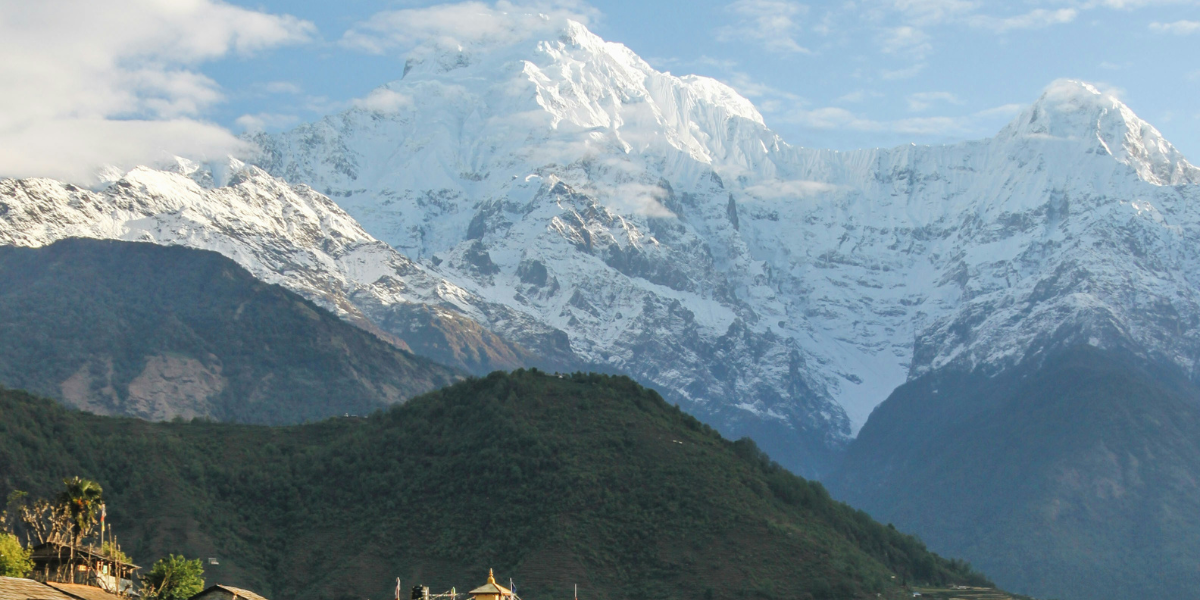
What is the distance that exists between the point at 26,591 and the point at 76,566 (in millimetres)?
33582

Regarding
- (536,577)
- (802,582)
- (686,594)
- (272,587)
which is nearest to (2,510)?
(272,587)

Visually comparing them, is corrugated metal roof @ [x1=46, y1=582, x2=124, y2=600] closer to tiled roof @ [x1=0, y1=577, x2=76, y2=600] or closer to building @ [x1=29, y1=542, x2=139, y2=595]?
tiled roof @ [x1=0, y1=577, x2=76, y2=600]

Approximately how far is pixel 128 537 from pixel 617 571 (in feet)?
199

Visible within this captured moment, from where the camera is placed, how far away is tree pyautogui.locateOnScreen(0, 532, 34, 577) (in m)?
116

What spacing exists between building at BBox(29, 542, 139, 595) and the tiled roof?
23350 millimetres

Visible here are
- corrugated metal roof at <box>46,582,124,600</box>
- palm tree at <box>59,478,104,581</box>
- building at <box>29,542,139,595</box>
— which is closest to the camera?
corrugated metal roof at <box>46,582,124,600</box>

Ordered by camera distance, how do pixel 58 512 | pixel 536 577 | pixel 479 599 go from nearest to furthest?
1. pixel 479 599
2. pixel 58 512
3. pixel 536 577

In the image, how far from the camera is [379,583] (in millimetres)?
195000

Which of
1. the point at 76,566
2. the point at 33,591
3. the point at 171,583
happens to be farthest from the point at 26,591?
the point at 171,583

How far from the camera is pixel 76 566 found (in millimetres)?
129375

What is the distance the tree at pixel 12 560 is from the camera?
11603 cm

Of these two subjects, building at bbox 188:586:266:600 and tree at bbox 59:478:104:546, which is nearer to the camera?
building at bbox 188:586:266:600

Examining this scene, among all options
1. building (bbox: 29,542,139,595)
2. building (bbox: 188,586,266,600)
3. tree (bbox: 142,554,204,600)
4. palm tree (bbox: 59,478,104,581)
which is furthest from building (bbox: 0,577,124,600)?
tree (bbox: 142,554,204,600)

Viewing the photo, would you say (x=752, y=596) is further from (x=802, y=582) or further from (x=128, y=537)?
(x=128, y=537)
